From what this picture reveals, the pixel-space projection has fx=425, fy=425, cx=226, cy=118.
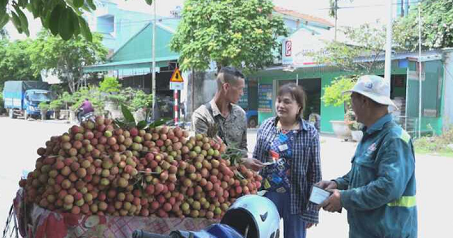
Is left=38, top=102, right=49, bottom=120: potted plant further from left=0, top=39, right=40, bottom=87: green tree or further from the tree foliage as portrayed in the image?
the tree foliage

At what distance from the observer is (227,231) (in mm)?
1797

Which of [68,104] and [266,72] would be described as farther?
[68,104]

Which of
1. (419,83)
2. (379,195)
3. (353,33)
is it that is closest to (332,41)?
(353,33)

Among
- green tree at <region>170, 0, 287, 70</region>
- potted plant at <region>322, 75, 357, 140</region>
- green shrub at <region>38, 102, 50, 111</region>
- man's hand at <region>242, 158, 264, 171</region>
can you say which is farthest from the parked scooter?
green shrub at <region>38, 102, 50, 111</region>

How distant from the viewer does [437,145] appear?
511 inches

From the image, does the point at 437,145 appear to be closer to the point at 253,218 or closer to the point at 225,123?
the point at 225,123

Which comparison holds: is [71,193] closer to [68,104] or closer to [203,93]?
[203,93]

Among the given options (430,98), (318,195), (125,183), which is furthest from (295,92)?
(430,98)

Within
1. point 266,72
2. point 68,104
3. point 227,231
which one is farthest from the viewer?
point 68,104

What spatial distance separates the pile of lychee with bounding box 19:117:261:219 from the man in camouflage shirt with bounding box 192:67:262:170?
2.55ft

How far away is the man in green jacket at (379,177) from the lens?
7.37ft

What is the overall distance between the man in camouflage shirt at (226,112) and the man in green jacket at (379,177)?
3.45 ft

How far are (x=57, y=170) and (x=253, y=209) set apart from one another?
3.21ft

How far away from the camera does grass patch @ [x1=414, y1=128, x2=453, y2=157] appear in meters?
12.6
